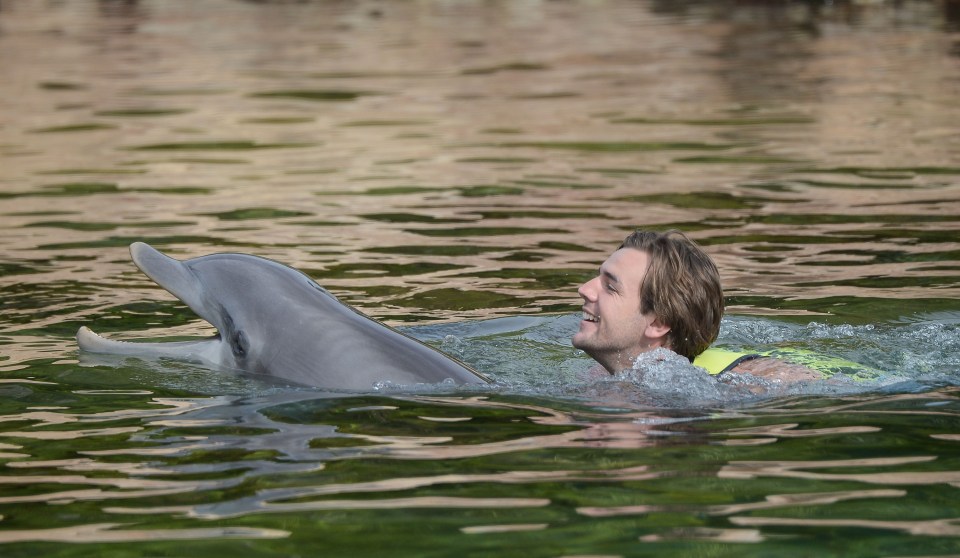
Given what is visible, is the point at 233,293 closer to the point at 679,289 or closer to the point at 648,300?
the point at 648,300

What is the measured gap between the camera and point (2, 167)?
13.1 meters

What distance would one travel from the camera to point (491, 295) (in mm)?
8086

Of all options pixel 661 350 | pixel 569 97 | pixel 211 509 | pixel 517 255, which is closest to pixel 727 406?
pixel 661 350

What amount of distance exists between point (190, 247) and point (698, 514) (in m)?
5.81

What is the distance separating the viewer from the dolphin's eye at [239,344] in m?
5.73

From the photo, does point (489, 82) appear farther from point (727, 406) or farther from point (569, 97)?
point (727, 406)

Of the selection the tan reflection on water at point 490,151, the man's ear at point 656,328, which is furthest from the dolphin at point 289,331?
the tan reflection on water at point 490,151

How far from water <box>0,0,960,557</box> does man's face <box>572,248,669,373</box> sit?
6.6 inches

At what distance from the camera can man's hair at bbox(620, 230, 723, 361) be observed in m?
5.94

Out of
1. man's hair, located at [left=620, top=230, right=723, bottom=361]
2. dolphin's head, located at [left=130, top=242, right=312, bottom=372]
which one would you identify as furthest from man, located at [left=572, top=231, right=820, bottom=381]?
dolphin's head, located at [left=130, top=242, right=312, bottom=372]

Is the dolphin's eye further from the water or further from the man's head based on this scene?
the man's head

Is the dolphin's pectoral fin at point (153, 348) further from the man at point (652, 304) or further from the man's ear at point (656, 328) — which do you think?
the man's ear at point (656, 328)

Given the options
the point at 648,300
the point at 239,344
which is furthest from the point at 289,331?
the point at 648,300

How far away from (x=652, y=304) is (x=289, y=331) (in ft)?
4.62
